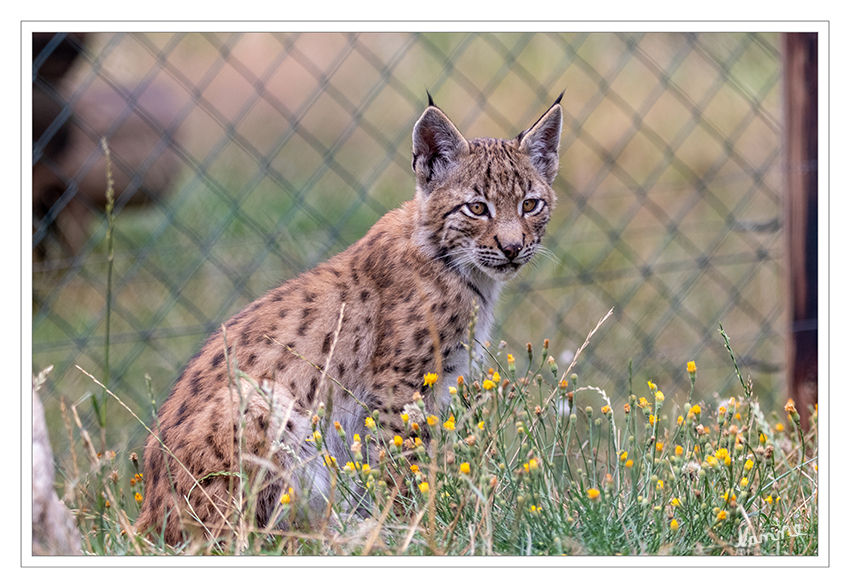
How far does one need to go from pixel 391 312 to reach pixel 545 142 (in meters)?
1.17

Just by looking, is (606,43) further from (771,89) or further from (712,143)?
(712,143)

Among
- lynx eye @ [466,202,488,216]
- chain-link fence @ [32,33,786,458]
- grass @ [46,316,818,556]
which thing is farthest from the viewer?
chain-link fence @ [32,33,786,458]

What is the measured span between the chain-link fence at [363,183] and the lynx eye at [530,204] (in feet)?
4.53

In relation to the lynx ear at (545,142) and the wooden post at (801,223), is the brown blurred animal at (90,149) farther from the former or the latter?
the wooden post at (801,223)

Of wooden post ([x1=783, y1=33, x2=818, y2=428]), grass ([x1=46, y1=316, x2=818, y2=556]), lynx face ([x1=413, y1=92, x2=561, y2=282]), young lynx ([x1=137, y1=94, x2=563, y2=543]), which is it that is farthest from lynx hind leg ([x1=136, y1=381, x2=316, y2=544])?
wooden post ([x1=783, y1=33, x2=818, y2=428])

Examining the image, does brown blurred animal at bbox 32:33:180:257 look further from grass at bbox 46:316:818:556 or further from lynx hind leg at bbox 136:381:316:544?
grass at bbox 46:316:818:556

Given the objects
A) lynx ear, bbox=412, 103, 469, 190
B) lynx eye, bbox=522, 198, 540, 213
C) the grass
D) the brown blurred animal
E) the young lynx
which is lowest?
the grass

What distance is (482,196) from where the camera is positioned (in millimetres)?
3746

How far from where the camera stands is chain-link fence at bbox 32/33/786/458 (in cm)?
522

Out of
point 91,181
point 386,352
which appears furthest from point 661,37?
point 91,181

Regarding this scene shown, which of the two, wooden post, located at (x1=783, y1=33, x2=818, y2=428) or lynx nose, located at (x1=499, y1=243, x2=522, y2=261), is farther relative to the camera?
wooden post, located at (x1=783, y1=33, x2=818, y2=428)

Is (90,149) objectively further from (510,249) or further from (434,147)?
(510,249)

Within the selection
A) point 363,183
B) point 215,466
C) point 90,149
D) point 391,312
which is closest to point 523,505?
point 215,466

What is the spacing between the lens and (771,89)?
5566 mm
